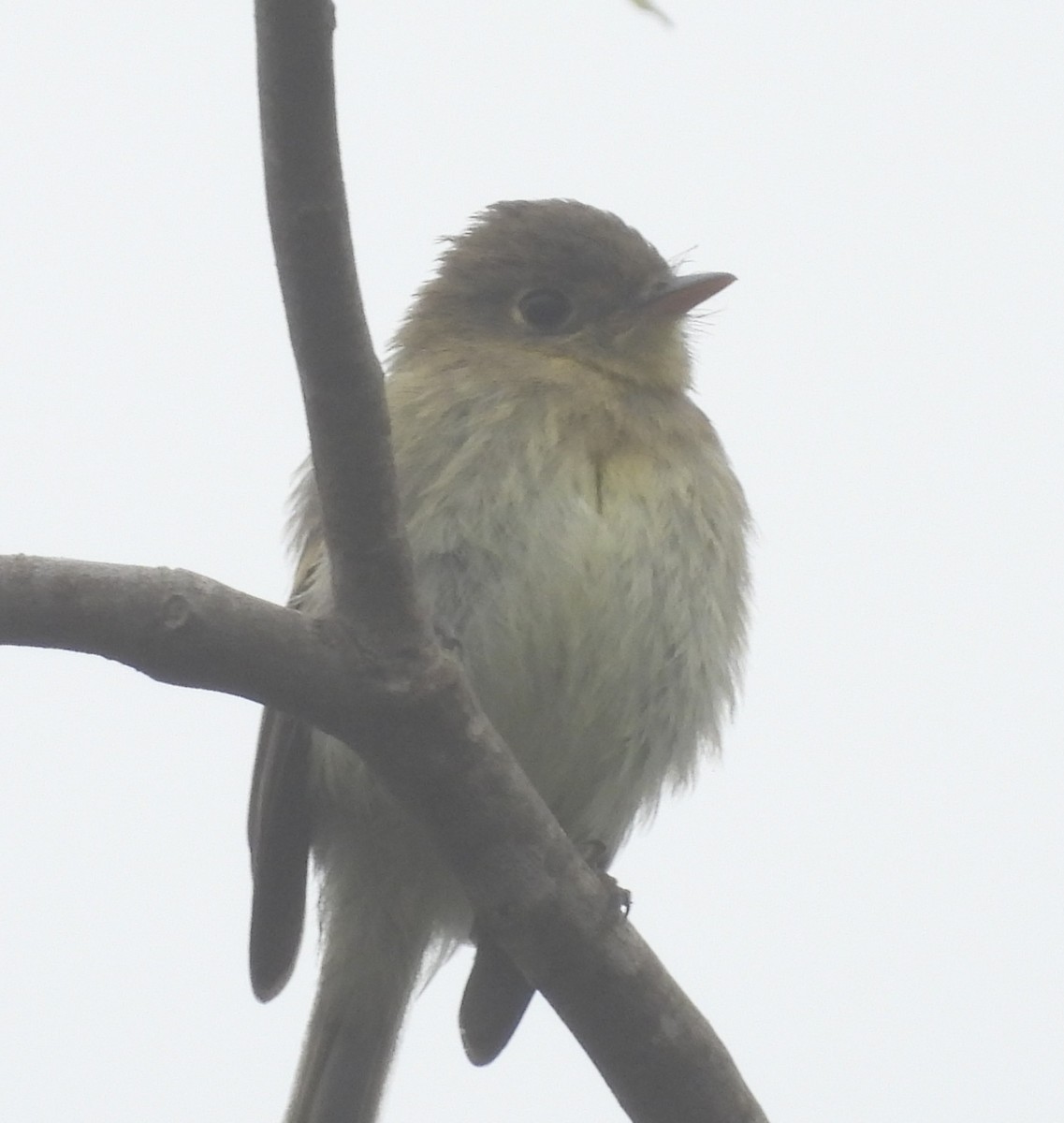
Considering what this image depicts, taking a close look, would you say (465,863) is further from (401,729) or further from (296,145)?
(296,145)

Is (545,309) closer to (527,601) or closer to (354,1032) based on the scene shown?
(527,601)

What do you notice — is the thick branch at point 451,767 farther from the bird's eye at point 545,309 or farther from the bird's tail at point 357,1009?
the bird's eye at point 545,309

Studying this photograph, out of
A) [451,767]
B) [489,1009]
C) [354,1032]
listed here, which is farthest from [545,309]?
[451,767]

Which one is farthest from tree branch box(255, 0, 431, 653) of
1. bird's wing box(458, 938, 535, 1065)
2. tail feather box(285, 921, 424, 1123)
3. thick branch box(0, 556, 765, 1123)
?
tail feather box(285, 921, 424, 1123)

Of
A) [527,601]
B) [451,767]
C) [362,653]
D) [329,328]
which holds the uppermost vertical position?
[527,601]

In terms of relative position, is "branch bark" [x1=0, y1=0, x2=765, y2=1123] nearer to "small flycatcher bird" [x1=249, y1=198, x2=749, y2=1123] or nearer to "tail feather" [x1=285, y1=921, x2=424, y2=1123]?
"small flycatcher bird" [x1=249, y1=198, x2=749, y2=1123]

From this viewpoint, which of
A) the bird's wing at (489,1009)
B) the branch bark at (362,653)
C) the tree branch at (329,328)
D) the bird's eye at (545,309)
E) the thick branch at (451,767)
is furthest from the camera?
the bird's eye at (545,309)

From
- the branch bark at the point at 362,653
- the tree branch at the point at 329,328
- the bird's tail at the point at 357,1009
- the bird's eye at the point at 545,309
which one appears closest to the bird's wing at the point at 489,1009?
the bird's tail at the point at 357,1009
